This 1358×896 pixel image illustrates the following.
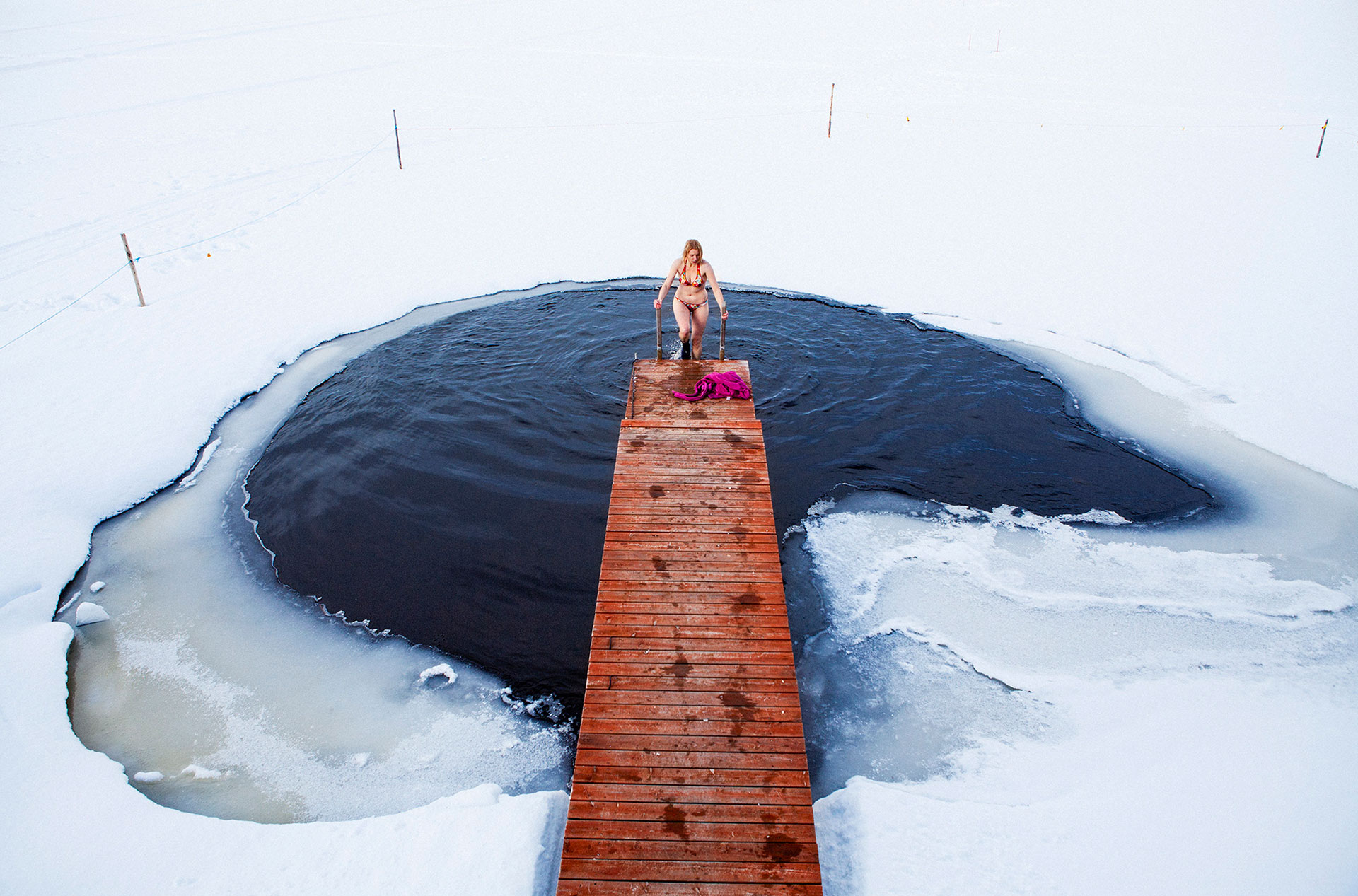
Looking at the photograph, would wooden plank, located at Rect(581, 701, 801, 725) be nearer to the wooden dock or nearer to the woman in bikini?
the wooden dock

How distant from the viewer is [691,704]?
4.57 m

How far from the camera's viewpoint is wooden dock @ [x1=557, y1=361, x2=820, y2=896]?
148 inches

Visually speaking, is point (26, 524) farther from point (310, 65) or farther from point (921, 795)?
point (310, 65)

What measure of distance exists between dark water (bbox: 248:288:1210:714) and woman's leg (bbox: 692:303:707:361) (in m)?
0.93

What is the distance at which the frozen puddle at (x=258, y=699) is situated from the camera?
4.75 meters

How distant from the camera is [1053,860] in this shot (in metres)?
4.19

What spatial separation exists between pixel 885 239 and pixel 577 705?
12352mm

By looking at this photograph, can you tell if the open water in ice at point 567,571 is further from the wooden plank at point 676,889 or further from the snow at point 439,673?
the wooden plank at point 676,889

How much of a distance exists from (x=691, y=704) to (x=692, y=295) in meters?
5.38

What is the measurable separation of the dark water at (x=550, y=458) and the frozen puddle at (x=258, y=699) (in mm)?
333

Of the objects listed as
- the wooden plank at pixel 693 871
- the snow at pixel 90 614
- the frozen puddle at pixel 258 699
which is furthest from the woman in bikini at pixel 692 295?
the snow at pixel 90 614

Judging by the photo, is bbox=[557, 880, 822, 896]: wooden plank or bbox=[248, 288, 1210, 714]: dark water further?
bbox=[248, 288, 1210, 714]: dark water

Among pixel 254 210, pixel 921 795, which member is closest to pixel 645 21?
pixel 254 210

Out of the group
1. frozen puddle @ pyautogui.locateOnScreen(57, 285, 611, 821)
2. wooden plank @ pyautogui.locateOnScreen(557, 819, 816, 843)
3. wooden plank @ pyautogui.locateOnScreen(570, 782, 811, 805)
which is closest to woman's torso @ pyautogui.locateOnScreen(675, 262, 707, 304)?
frozen puddle @ pyautogui.locateOnScreen(57, 285, 611, 821)
